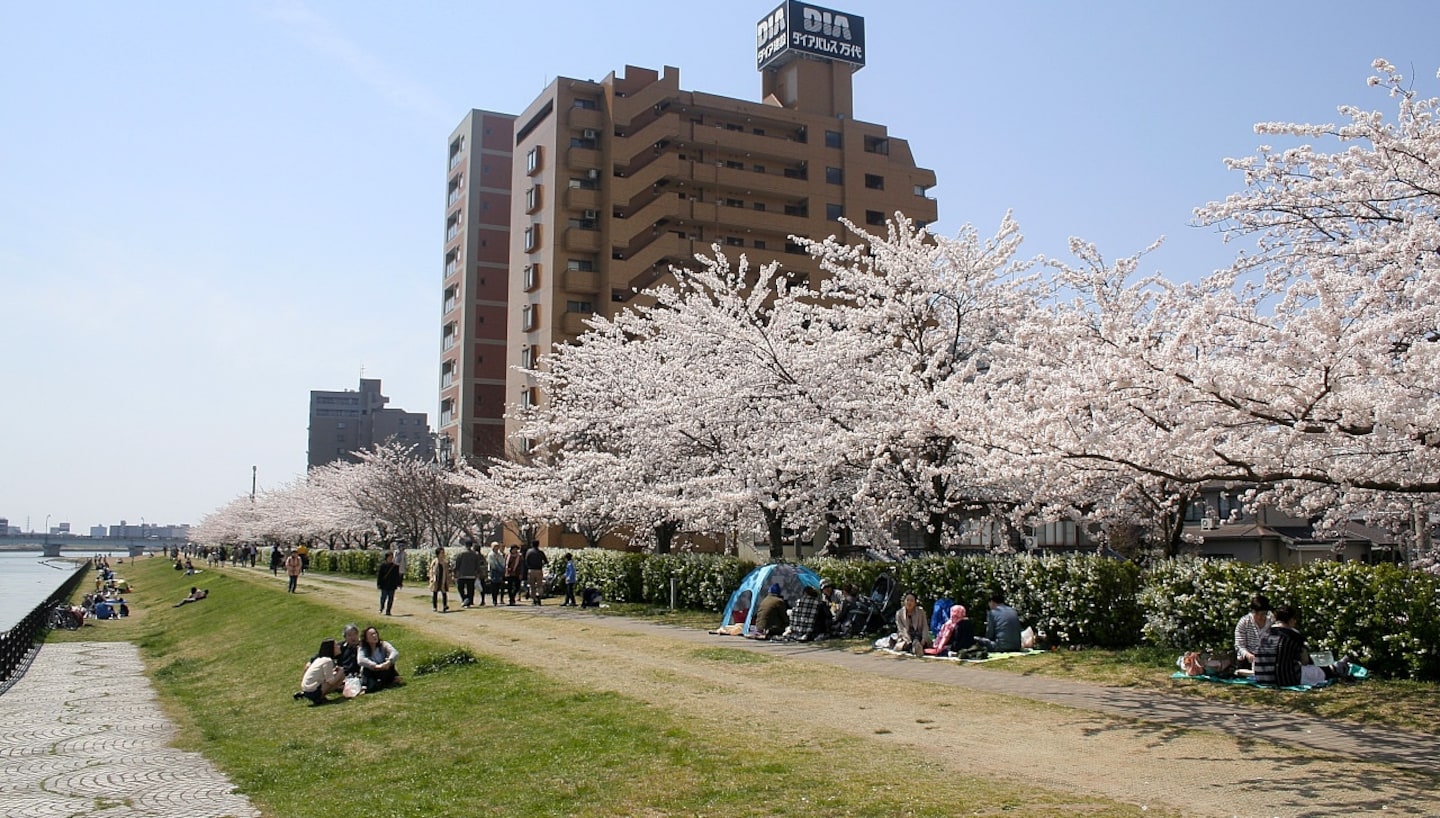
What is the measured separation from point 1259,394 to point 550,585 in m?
24.8

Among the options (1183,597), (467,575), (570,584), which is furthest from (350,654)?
(1183,597)

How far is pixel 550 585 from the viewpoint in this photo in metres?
32.1

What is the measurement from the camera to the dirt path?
762cm

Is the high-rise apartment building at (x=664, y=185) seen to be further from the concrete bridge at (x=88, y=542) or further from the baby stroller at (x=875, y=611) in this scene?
the concrete bridge at (x=88, y=542)

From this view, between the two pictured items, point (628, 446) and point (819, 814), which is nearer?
point (819, 814)

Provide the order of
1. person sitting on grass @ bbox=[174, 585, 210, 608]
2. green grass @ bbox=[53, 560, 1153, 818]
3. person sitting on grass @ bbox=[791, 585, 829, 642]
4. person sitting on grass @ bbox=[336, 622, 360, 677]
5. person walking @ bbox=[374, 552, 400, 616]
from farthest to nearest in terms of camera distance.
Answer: person sitting on grass @ bbox=[174, 585, 210, 608] < person walking @ bbox=[374, 552, 400, 616] < person sitting on grass @ bbox=[791, 585, 829, 642] < person sitting on grass @ bbox=[336, 622, 360, 677] < green grass @ bbox=[53, 560, 1153, 818]

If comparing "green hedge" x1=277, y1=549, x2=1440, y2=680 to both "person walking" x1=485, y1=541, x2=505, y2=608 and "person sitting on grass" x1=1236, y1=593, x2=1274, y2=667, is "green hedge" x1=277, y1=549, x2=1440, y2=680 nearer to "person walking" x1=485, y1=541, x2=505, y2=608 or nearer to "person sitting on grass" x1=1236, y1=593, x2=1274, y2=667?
"person sitting on grass" x1=1236, y1=593, x2=1274, y2=667

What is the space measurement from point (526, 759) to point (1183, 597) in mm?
8630

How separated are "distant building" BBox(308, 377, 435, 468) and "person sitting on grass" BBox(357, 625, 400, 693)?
147 meters

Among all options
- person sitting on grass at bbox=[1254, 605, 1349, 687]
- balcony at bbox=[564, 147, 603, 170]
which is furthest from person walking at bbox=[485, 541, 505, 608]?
balcony at bbox=[564, 147, 603, 170]

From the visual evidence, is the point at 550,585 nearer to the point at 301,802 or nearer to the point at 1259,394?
the point at 301,802

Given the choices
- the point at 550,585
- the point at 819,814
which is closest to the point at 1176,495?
the point at 819,814

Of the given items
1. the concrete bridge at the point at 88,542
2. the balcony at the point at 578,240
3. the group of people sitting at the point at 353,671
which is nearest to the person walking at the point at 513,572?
the group of people sitting at the point at 353,671

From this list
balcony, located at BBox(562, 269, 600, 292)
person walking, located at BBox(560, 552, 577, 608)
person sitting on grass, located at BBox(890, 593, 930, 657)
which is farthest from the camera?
balcony, located at BBox(562, 269, 600, 292)
